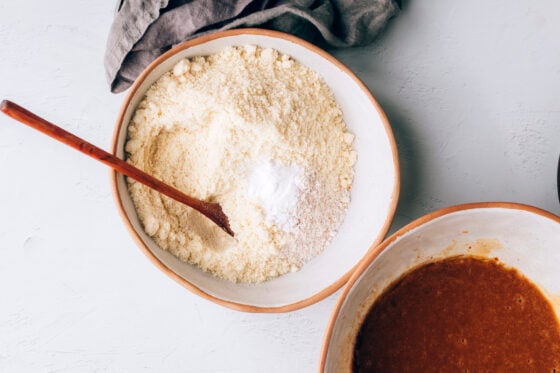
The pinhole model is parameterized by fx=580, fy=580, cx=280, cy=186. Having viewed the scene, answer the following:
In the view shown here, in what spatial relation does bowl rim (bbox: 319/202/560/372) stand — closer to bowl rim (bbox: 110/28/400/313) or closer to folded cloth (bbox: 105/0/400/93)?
bowl rim (bbox: 110/28/400/313)

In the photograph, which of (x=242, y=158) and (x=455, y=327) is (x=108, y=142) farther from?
(x=455, y=327)

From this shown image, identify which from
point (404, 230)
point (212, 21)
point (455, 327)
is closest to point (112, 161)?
point (212, 21)

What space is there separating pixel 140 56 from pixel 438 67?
586 millimetres

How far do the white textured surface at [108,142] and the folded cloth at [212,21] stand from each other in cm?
7

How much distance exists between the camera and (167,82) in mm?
1040

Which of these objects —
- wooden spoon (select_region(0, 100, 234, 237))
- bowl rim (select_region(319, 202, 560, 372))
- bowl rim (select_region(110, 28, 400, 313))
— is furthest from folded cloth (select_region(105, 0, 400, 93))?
bowl rim (select_region(319, 202, 560, 372))

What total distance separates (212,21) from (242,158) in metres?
0.26

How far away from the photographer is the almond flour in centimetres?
103

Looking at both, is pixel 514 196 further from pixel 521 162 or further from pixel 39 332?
pixel 39 332

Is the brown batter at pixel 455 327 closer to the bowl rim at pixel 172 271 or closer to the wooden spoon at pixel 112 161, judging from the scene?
the bowl rim at pixel 172 271

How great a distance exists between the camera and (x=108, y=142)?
3.82ft

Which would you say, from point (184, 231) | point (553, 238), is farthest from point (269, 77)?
point (553, 238)

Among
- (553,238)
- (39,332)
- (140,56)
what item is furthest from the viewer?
(39,332)

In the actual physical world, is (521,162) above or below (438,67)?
below
